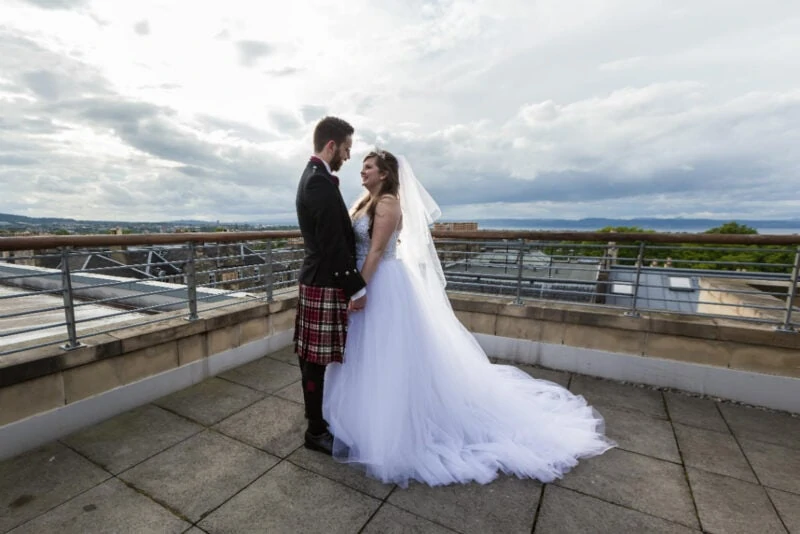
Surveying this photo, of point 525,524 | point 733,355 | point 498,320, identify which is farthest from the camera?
point 498,320

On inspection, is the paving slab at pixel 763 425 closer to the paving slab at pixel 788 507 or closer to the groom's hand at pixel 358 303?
the paving slab at pixel 788 507

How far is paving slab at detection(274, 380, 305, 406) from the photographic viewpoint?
3.22 metres

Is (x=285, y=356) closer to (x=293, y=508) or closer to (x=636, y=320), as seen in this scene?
(x=293, y=508)

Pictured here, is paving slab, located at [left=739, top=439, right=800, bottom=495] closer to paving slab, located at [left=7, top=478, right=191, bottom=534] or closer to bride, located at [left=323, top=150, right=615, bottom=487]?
bride, located at [left=323, top=150, right=615, bottom=487]

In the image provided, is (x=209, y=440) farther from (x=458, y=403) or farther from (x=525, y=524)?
(x=525, y=524)

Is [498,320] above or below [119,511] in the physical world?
above

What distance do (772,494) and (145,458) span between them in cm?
381

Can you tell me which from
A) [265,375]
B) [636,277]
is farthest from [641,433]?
[265,375]

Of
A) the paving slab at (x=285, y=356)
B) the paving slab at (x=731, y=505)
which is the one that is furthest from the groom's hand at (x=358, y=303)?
the paving slab at (x=731, y=505)

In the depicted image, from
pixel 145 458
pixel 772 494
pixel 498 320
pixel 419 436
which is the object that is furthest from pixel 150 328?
pixel 772 494

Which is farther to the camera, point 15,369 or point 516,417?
point 516,417

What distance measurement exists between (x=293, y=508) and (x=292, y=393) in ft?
4.51

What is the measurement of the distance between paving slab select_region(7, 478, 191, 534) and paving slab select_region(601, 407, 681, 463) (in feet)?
9.29

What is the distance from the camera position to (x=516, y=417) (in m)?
2.67
